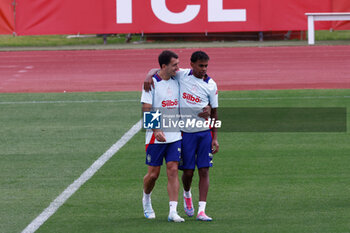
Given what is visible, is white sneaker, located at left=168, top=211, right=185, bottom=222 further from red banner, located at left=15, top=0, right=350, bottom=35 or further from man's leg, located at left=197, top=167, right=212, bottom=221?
red banner, located at left=15, top=0, right=350, bottom=35

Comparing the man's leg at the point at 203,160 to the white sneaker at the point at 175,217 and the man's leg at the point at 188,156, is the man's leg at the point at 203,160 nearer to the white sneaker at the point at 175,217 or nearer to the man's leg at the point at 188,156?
the man's leg at the point at 188,156

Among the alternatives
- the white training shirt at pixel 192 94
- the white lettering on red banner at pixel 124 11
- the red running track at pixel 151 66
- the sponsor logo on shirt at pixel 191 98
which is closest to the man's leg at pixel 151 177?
the white training shirt at pixel 192 94

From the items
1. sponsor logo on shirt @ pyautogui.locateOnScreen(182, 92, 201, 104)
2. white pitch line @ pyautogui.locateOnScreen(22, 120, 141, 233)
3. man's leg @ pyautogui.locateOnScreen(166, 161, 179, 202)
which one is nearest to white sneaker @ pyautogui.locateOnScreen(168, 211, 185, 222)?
man's leg @ pyautogui.locateOnScreen(166, 161, 179, 202)

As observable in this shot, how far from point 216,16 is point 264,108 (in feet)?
48.1

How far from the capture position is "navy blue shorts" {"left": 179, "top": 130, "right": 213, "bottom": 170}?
28.3 feet

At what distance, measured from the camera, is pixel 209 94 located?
28.5ft

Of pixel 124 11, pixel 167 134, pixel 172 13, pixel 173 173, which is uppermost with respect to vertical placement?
pixel 124 11

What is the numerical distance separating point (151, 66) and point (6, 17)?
342 inches

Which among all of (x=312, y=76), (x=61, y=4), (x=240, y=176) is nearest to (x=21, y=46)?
(x=61, y=4)

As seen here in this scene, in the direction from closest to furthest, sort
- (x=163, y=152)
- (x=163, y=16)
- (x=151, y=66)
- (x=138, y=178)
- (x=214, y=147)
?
(x=163, y=152) < (x=214, y=147) < (x=138, y=178) < (x=151, y=66) < (x=163, y=16)

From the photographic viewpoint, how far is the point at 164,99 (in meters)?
8.56

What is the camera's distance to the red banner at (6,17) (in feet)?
104

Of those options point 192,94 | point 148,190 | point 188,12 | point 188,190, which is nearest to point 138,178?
point 148,190

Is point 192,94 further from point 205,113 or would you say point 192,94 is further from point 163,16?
point 163,16
